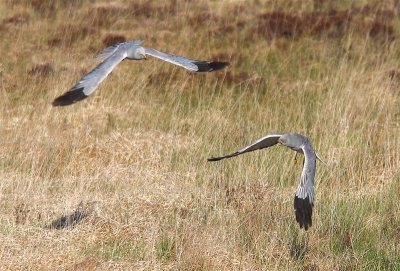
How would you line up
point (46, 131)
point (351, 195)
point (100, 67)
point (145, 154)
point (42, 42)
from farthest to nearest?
point (42, 42), point (46, 131), point (145, 154), point (351, 195), point (100, 67)

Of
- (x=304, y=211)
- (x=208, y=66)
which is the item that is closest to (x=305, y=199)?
(x=304, y=211)

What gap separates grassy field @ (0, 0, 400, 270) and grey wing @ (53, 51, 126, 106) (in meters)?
0.85

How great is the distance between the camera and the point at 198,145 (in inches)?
303

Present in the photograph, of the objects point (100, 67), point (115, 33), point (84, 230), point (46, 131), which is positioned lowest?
point (115, 33)

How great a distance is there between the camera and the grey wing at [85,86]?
16.4ft

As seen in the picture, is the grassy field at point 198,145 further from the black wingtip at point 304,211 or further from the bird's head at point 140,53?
the bird's head at point 140,53

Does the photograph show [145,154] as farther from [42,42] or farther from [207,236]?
[42,42]

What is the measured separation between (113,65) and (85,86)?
11.8 inches

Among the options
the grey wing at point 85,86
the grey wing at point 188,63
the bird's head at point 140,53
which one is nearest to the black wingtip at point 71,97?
the grey wing at point 85,86

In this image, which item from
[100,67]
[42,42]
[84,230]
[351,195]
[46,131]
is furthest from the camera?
[42,42]

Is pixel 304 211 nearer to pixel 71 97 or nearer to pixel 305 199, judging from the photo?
pixel 305 199

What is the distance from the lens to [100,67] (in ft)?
17.5

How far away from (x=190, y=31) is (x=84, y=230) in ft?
22.7

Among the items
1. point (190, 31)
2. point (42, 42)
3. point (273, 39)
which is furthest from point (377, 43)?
point (42, 42)
